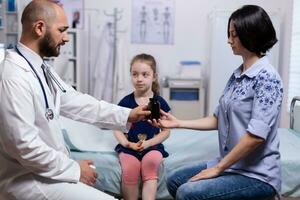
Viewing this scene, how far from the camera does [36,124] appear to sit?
4.55 feet

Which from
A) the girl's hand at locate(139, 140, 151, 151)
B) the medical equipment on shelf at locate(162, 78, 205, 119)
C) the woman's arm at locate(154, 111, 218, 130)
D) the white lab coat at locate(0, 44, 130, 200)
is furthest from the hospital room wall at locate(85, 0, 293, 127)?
the white lab coat at locate(0, 44, 130, 200)

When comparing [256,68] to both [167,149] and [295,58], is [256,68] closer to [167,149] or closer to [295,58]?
[167,149]

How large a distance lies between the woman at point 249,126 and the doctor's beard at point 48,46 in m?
0.78

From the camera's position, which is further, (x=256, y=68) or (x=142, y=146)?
(x=142, y=146)

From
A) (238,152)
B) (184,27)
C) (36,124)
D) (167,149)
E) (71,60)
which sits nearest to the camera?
(36,124)

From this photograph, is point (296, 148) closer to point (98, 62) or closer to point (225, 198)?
point (225, 198)

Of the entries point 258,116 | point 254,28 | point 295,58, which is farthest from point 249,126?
point 295,58

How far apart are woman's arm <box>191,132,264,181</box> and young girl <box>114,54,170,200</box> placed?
0.48 metres

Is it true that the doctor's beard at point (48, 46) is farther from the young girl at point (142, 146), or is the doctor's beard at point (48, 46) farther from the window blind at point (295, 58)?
the window blind at point (295, 58)

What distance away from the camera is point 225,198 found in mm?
1477

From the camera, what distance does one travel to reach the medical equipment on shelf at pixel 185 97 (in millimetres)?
4059

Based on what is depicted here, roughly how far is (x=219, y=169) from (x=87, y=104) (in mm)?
714

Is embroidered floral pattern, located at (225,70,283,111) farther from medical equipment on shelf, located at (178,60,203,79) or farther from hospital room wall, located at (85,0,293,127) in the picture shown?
hospital room wall, located at (85,0,293,127)

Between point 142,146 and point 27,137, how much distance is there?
909 mm
